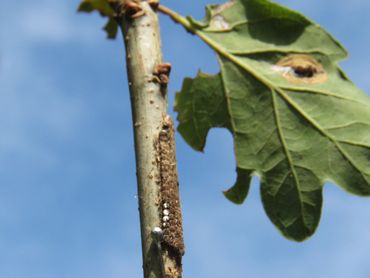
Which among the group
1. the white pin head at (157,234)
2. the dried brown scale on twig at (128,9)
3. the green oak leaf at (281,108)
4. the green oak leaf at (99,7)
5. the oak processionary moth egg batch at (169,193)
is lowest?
the white pin head at (157,234)

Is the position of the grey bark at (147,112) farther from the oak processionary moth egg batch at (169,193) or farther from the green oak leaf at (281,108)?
the green oak leaf at (281,108)

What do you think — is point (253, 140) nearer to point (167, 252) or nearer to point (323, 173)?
point (323, 173)

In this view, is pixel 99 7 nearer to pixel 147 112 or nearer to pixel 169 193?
pixel 147 112

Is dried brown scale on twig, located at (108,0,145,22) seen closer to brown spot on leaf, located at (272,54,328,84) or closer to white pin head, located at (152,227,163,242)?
brown spot on leaf, located at (272,54,328,84)

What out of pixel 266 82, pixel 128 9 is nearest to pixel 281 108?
pixel 266 82

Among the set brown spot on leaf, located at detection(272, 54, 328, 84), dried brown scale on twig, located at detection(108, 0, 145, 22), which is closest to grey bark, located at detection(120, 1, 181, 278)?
dried brown scale on twig, located at detection(108, 0, 145, 22)

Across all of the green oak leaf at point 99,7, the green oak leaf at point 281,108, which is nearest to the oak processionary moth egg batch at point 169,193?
the green oak leaf at point 281,108

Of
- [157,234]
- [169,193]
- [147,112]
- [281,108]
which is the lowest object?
[157,234]
